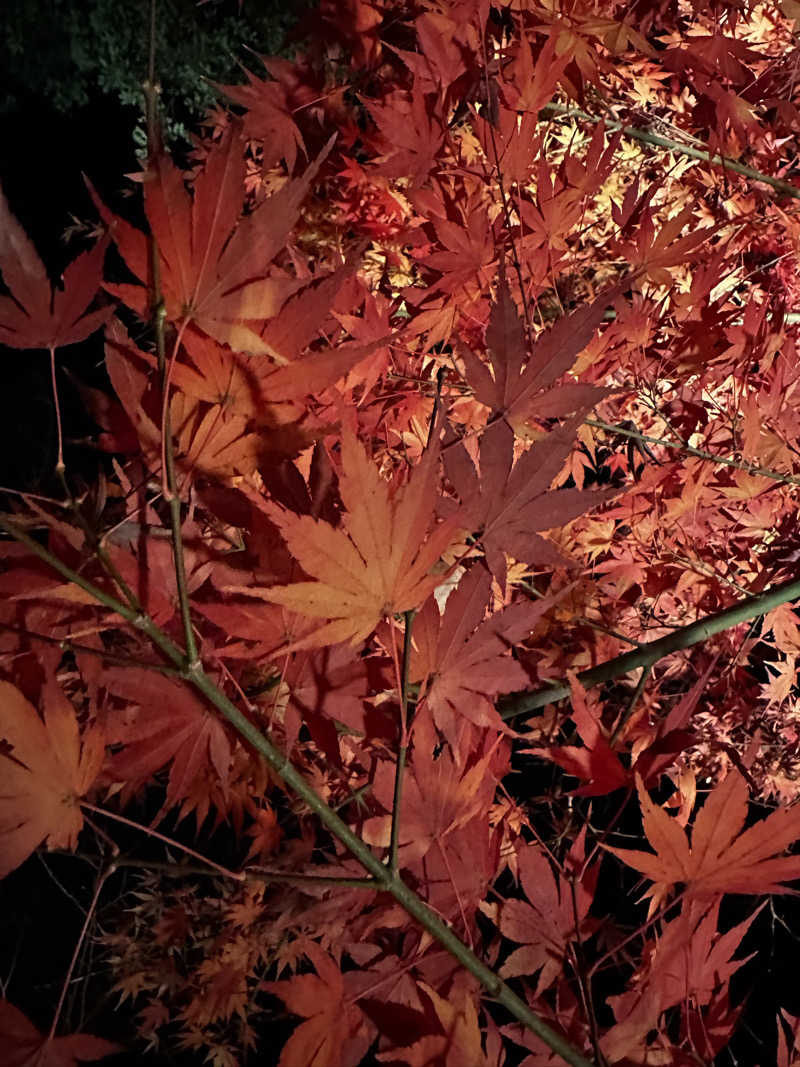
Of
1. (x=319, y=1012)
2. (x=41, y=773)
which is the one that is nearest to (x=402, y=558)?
(x=41, y=773)

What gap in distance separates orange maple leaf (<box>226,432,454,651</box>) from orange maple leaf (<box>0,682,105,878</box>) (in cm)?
14

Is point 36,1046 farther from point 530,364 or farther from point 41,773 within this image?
point 530,364

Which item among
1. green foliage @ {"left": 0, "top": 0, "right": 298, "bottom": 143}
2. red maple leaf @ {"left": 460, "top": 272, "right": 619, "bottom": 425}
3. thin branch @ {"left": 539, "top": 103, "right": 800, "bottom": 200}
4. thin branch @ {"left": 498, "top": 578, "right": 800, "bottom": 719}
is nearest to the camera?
red maple leaf @ {"left": 460, "top": 272, "right": 619, "bottom": 425}

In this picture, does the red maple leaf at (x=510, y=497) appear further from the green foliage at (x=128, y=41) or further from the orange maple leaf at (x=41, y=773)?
the green foliage at (x=128, y=41)

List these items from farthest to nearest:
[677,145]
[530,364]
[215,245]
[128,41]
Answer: [128,41], [677,145], [530,364], [215,245]

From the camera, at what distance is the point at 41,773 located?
419 mm

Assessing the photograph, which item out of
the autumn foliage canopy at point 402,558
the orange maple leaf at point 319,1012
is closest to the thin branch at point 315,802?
the autumn foliage canopy at point 402,558

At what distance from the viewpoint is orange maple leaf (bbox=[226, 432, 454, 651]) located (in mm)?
382

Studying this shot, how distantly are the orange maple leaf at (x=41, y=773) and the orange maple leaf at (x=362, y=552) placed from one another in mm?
137

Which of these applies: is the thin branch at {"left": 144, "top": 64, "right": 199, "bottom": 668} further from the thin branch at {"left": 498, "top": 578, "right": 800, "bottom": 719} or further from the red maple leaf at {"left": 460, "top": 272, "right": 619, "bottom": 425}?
the thin branch at {"left": 498, "top": 578, "right": 800, "bottom": 719}

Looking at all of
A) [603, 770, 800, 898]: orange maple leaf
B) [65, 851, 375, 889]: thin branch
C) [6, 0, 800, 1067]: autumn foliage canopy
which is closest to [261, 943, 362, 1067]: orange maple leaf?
[6, 0, 800, 1067]: autumn foliage canopy

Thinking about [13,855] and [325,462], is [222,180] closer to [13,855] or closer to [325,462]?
[325,462]

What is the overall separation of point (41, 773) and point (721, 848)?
1.55ft

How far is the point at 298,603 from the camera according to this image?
392 mm
